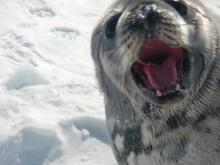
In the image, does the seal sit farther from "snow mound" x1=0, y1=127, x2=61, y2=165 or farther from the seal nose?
"snow mound" x1=0, y1=127, x2=61, y2=165

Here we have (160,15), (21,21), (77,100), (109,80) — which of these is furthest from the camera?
(21,21)

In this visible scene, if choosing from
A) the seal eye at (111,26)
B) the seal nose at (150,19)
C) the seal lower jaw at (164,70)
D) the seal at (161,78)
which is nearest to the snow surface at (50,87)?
the seal at (161,78)

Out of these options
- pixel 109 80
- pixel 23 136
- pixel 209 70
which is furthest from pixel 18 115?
pixel 209 70

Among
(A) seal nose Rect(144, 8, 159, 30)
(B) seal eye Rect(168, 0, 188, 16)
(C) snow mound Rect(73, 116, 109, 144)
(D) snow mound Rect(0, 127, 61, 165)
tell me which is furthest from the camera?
(C) snow mound Rect(73, 116, 109, 144)

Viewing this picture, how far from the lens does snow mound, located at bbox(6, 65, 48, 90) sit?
222 inches

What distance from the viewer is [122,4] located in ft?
10.7

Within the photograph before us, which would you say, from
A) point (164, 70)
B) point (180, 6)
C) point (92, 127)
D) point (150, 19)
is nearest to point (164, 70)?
point (164, 70)

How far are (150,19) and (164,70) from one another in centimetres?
27

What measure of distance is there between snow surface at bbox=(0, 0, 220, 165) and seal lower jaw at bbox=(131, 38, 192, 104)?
73.4 inches

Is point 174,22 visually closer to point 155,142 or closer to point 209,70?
point 209,70

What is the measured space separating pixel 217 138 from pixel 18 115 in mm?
2458

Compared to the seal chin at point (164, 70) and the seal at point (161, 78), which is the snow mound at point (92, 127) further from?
the seal chin at point (164, 70)

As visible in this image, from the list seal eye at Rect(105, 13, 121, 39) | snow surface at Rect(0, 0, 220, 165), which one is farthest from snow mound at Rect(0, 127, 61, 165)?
seal eye at Rect(105, 13, 121, 39)

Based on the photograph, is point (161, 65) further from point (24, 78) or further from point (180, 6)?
point (24, 78)
